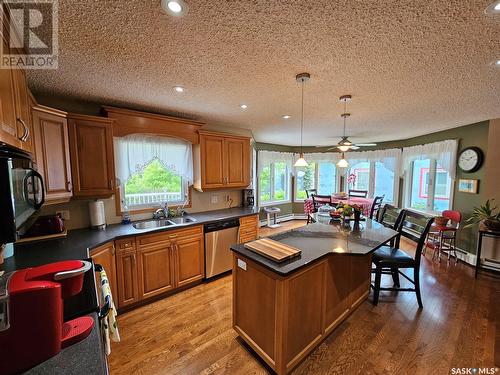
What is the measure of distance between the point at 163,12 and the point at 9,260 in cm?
210

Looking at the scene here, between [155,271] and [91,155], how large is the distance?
152 centimetres

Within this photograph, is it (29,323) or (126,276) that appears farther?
(126,276)

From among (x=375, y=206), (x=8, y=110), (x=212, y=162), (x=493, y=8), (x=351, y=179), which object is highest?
(x=493, y=8)

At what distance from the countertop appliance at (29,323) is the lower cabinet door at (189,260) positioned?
1873 mm

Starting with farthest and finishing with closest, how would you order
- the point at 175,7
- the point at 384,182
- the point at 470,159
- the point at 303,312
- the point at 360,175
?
the point at 360,175
the point at 384,182
the point at 470,159
the point at 303,312
the point at 175,7

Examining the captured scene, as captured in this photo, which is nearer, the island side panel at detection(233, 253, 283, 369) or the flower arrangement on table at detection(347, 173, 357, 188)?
the island side panel at detection(233, 253, 283, 369)

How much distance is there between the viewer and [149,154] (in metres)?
2.96

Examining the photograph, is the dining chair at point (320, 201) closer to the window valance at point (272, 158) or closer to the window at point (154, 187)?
the window valance at point (272, 158)

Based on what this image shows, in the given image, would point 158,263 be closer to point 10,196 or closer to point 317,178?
point 10,196

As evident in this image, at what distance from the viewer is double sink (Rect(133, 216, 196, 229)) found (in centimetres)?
285

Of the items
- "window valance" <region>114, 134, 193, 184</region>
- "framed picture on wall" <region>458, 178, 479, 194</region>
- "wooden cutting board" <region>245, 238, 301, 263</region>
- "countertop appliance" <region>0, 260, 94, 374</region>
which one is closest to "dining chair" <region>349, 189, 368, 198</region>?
"framed picture on wall" <region>458, 178, 479, 194</region>

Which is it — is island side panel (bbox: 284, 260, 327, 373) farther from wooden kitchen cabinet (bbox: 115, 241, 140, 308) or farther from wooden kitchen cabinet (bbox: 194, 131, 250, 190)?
wooden kitchen cabinet (bbox: 194, 131, 250, 190)

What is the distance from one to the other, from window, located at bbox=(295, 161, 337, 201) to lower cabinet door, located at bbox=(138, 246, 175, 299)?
Result: 5.03 meters

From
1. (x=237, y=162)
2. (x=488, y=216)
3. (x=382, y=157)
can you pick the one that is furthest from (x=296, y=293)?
(x=382, y=157)
